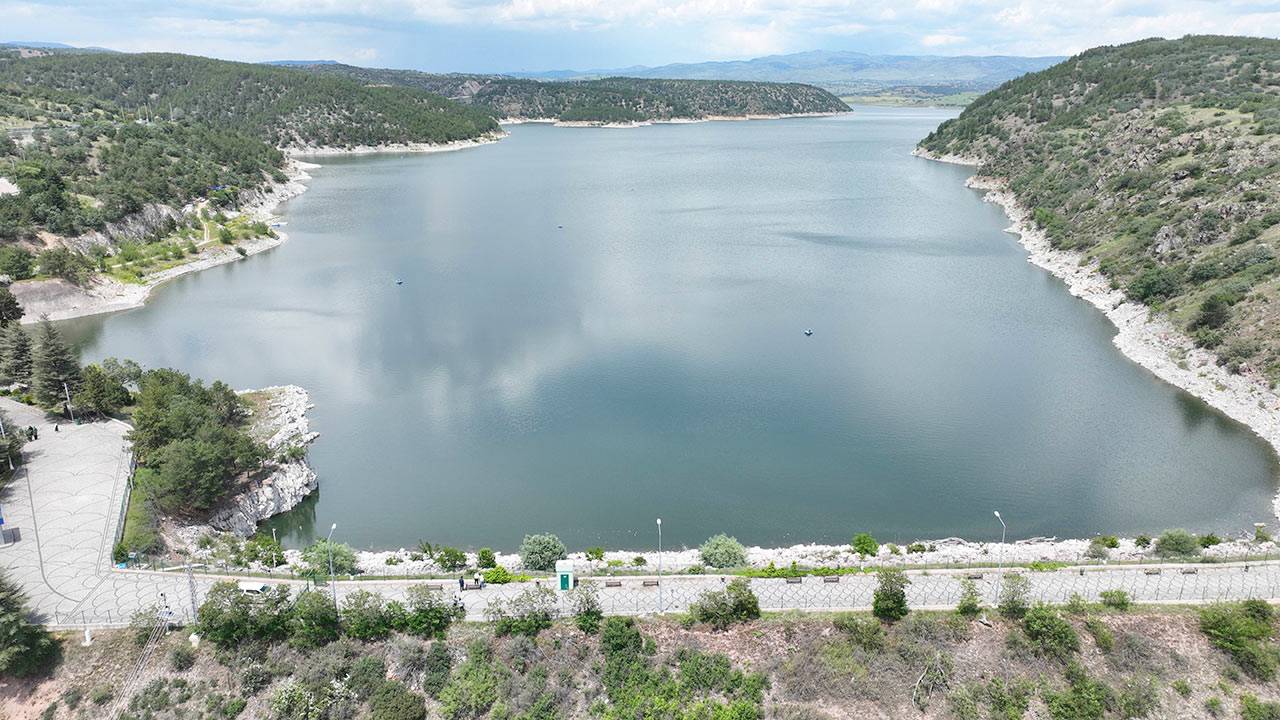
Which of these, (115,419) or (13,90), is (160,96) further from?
(115,419)

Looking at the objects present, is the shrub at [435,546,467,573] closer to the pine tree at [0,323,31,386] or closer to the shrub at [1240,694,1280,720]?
the shrub at [1240,694,1280,720]

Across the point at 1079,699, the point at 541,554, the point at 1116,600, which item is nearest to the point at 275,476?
the point at 541,554

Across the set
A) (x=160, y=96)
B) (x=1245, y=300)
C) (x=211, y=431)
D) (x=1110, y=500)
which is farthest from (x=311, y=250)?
(x=160, y=96)

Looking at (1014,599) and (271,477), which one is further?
(271,477)

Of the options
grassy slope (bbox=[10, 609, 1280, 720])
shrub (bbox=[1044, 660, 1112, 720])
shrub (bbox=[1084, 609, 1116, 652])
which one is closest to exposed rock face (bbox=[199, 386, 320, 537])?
grassy slope (bbox=[10, 609, 1280, 720])

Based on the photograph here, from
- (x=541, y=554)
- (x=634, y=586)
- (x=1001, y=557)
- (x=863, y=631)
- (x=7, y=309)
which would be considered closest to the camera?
(x=863, y=631)

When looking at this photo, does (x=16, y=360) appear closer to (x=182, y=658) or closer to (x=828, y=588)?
(x=182, y=658)

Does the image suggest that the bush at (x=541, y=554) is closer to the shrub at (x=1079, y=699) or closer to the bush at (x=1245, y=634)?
the shrub at (x=1079, y=699)
